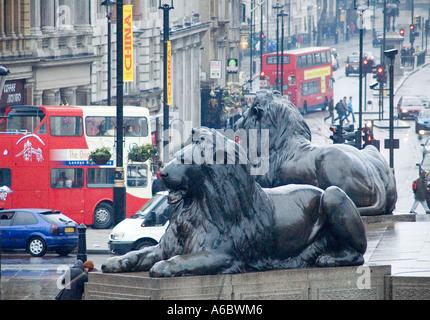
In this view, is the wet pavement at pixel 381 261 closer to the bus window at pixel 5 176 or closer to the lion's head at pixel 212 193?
the lion's head at pixel 212 193

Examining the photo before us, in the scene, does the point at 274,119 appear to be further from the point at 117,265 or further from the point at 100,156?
the point at 100,156

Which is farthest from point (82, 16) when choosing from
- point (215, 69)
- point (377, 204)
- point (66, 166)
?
point (377, 204)

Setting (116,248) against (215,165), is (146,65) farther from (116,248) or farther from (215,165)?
(215,165)

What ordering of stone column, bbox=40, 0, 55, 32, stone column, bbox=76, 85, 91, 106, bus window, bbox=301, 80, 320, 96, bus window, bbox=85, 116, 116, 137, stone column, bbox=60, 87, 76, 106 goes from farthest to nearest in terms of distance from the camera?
bus window, bbox=301, 80, 320, 96
stone column, bbox=76, 85, 91, 106
stone column, bbox=60, 87, 76, 106
stone column, bbox=40, 0, 55, 32
bus window, bbox=85, 116, 116, 137

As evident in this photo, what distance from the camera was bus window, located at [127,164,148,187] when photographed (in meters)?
38.8

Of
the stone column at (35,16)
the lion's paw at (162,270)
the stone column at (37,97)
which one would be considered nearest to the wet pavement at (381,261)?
the lion's paw at (162,270)

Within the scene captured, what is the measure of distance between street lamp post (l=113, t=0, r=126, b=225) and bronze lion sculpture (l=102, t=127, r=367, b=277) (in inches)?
681

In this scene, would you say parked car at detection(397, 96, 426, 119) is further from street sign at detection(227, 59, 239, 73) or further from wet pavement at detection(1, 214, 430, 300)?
wet pavement at detection(1, 214, 430, 300)

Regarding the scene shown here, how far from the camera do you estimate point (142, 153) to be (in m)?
36.8

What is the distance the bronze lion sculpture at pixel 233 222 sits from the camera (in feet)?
36.4

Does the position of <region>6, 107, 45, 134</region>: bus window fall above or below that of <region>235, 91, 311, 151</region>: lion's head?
below

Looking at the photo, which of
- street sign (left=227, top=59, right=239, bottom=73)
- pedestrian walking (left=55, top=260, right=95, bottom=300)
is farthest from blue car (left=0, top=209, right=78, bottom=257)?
street sign (left=227, top=59, right=239, bottom=73)

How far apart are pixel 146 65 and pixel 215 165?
4693 centimetres

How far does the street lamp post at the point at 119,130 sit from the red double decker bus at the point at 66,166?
261 inches
